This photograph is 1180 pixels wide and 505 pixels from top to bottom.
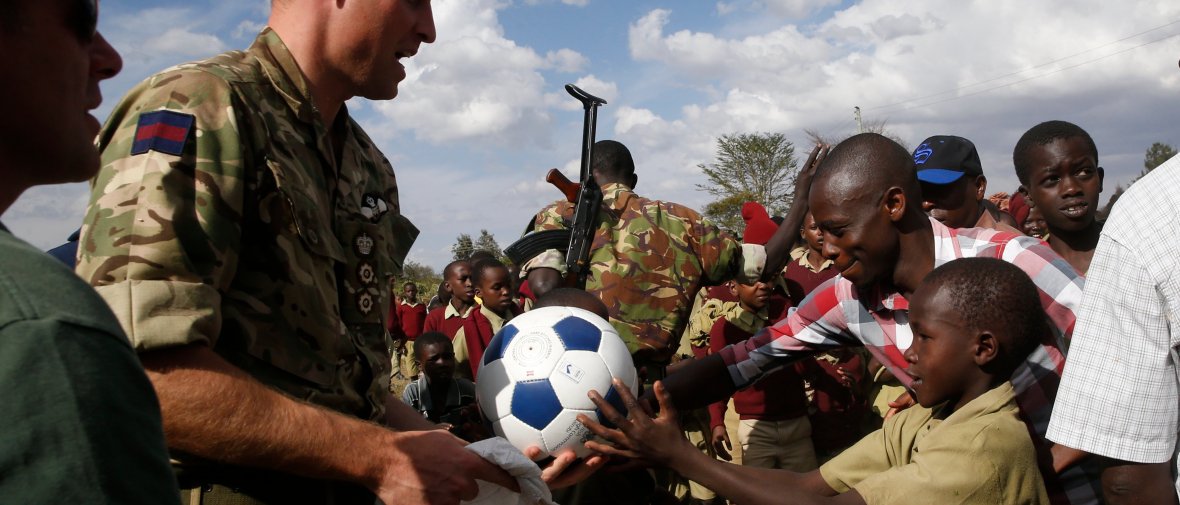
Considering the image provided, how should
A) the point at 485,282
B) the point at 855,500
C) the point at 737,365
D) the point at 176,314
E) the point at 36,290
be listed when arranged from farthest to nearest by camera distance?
the point at 485,282, the point at 737,365, the point at 855,500, the point at 176,314, the point at 36,290

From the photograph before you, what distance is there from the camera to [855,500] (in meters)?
2.46

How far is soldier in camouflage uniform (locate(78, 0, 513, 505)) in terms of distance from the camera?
1538 millimetres

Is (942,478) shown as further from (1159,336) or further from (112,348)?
(112,348)

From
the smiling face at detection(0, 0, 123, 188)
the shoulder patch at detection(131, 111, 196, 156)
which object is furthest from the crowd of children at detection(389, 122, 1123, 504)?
the smiling face at detection(0, 0, 123, 188)

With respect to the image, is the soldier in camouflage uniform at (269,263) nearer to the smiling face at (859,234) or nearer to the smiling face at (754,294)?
the smiling face at (859,234)

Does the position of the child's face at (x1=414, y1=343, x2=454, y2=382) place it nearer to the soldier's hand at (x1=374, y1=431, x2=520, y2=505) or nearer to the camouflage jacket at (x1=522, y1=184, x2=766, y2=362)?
the camouflage jacket at (x1=522, y1=184, x2=766, y2=362)

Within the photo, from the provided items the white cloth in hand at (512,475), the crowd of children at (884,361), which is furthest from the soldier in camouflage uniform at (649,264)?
the white cloth in hand at (512,475)

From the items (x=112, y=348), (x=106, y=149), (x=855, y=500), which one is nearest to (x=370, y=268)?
(x=106, y=149)

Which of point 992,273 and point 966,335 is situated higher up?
point 992,273

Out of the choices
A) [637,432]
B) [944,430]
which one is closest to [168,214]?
[637,432]

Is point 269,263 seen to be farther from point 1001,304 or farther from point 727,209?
point 727,209

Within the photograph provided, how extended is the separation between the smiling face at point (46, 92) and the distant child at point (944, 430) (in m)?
1.93

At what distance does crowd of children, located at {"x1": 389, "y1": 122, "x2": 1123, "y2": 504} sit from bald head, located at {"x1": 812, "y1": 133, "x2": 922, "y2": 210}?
15cm

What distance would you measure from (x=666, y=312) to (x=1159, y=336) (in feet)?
9.88
